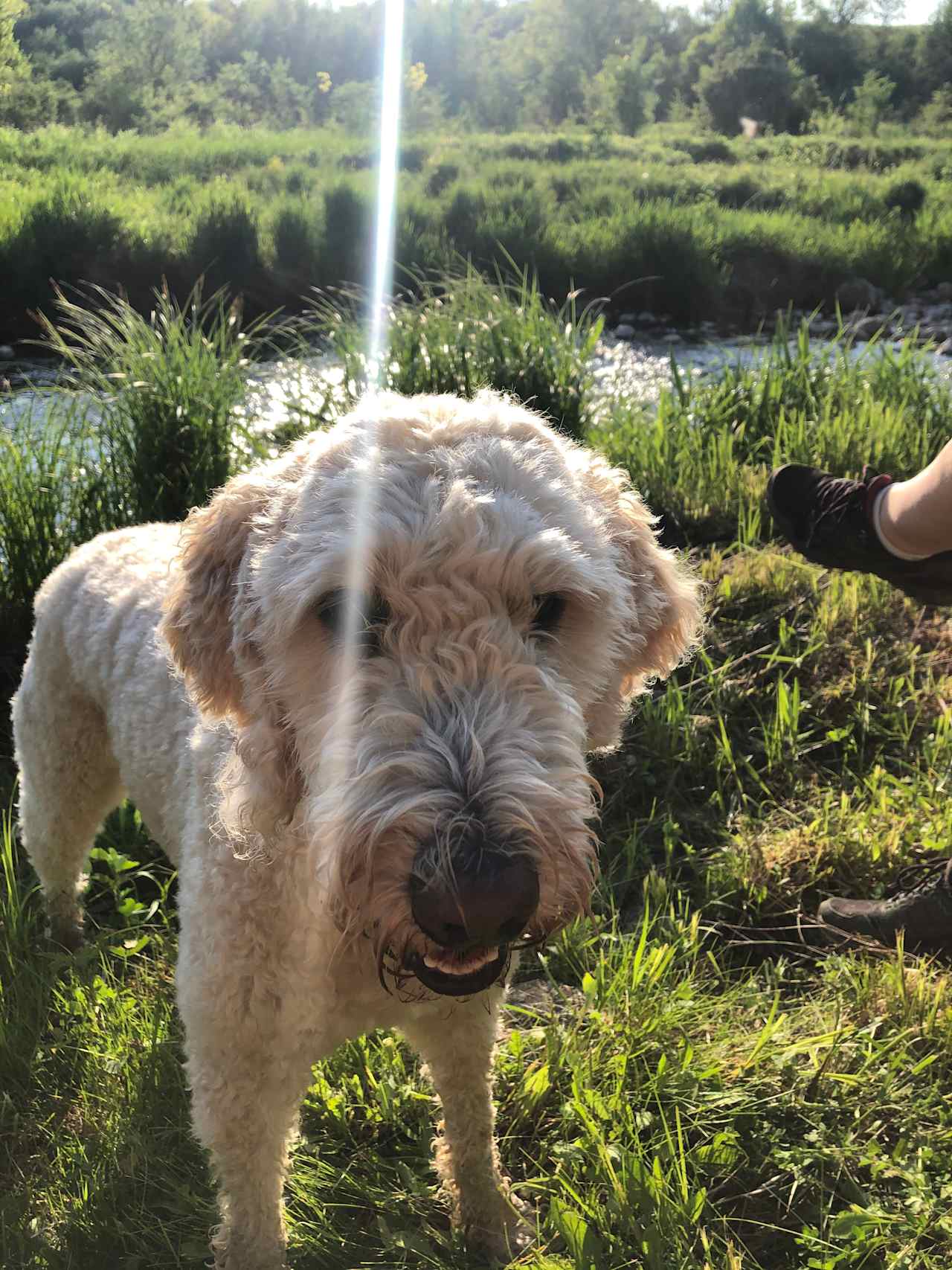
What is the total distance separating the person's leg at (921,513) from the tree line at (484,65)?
16.3 ft

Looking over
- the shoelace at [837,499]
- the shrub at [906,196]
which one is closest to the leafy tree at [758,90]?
the shrub at [906,196]

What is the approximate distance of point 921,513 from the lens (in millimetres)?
3168

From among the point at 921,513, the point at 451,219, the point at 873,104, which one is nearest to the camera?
the point at 921,513

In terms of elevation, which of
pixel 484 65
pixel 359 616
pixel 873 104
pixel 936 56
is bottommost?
pixel 359 616

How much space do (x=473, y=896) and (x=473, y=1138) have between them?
52.0 inches

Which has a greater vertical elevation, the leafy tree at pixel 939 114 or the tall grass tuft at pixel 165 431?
the leafy tree at pixel 939 114

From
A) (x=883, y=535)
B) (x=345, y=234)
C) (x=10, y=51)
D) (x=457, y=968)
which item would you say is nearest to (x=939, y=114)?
(x=345, y=234)

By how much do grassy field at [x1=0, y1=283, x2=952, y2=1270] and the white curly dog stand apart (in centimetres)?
28

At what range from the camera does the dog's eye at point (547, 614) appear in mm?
1705

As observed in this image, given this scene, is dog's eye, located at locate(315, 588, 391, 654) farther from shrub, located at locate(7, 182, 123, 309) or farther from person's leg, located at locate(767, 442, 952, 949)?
shrub, located at locate(7, 182, 123, 309)

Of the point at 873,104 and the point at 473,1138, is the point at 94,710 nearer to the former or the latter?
the point at 473,1138

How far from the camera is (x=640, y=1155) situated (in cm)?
208

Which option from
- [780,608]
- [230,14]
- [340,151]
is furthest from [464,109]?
[780,608]

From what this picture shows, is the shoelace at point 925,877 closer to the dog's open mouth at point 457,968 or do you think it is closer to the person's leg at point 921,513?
the person's leg at point 921,513
